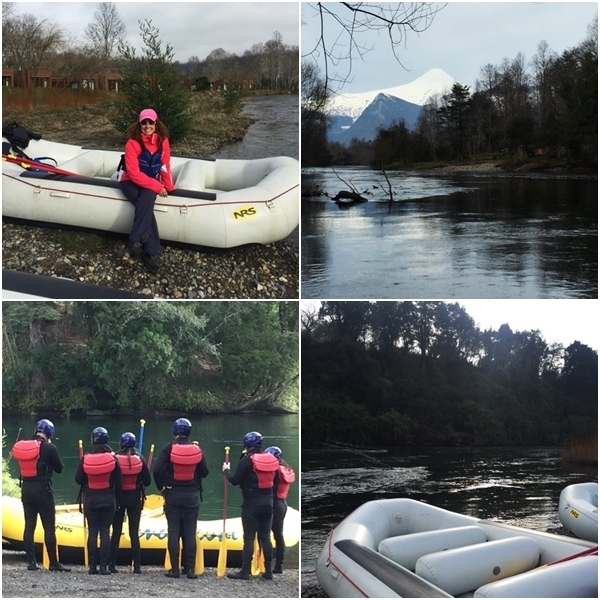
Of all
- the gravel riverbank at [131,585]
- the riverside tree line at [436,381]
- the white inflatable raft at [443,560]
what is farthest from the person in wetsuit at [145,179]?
the riverside tree line at [436,381]

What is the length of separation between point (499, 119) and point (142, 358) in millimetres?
4007

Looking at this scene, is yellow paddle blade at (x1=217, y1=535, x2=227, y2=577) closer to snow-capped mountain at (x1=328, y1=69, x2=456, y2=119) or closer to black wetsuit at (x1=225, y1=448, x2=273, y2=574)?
black wetsuit at (x1=225, y1=448, x2=273, y2=574)

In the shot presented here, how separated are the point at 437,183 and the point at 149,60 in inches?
114

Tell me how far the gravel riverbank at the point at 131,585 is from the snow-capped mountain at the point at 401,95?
3087 millimetres

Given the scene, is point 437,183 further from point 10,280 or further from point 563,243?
point 10,280

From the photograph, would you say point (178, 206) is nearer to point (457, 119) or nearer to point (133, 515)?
point (133, 515)

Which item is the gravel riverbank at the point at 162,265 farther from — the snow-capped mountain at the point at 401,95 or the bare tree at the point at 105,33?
the bare tree at the point at 105,33

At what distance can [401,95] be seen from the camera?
529 centimetres

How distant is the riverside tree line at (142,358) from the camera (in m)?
6.55

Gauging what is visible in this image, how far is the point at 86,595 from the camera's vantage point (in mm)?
3410

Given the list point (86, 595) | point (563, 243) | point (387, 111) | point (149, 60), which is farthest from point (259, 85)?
point (86, 595)

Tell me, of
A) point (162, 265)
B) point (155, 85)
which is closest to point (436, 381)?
point (155, 85)

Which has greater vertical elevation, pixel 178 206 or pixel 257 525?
pixel 178 206

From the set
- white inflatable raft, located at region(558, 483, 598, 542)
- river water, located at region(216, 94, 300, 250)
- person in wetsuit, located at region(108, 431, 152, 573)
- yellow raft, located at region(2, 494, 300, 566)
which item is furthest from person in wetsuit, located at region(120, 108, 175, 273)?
white inflatable raft, located at region(558, 483, 598, 542)
